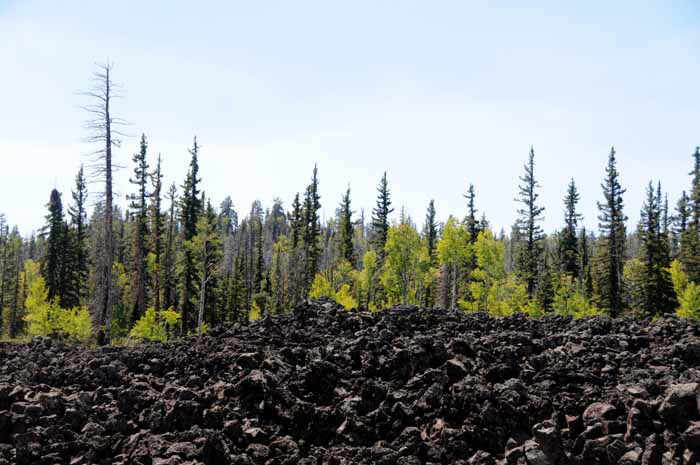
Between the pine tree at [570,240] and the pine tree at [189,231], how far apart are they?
34244 millimetres

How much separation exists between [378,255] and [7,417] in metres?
43.7

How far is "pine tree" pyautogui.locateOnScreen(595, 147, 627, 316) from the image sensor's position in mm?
44375

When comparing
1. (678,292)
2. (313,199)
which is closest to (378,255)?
(313,199)

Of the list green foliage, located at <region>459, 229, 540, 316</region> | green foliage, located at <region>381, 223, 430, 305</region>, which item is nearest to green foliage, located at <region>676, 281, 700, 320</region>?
green foliage, located at <region>459, 229, 540, 316</region>

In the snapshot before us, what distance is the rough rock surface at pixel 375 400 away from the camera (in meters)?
10.0

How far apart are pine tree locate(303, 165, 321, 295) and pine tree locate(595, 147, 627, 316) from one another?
26.8m

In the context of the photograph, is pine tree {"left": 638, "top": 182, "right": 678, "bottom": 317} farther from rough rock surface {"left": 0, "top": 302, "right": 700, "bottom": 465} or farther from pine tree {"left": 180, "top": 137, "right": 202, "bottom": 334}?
pine tree {"left": 180, "top": 137, "right": 202, "bottom": 334}

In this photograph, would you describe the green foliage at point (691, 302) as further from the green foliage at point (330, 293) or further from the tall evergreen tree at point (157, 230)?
the tall evergreen tree at point (157, 230)

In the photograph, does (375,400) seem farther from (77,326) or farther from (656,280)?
(656,280)

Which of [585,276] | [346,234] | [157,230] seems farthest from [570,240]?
[157,230]

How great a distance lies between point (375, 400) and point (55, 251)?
145ft

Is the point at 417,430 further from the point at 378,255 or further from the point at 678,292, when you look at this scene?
the point at 378,255

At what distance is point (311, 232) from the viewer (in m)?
55.0

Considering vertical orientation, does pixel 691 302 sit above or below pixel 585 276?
below
